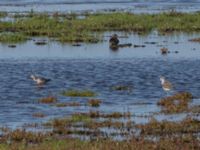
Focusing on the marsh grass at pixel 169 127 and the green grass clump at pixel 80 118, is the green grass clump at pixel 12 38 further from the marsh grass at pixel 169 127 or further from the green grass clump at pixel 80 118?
the marsh grass at pixel 169 127

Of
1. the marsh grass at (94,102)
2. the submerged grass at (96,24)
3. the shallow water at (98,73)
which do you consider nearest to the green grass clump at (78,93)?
the shallow water at (98,73)

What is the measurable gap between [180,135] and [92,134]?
202cm

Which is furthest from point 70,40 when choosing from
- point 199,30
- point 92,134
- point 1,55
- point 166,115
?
point 92,134

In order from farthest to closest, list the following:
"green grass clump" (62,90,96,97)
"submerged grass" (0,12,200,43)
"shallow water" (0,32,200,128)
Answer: "submerged grass" (0,12,200,43), "green grass clump" (62,90,96,97), "shallow water" (0,32,200,128)

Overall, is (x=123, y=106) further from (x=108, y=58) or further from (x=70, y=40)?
(x=70, y=40)

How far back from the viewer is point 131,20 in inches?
1997

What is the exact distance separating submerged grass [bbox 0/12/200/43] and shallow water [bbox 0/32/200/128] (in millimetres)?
2165

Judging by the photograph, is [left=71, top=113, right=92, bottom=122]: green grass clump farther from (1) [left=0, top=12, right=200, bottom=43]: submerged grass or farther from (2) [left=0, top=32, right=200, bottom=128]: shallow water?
(1) [left=0, top=12, right=200, bottom=43]: submerged grass

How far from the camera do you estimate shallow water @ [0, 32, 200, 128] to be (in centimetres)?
2362

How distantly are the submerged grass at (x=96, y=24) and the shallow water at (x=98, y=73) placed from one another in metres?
2.16

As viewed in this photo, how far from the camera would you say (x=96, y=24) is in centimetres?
4962

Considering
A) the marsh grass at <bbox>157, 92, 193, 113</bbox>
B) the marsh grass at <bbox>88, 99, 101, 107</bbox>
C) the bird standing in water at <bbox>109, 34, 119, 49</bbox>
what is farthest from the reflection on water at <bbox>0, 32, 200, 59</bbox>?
the marsh grass at <bbox>88, 99, 101, 107</bbox>

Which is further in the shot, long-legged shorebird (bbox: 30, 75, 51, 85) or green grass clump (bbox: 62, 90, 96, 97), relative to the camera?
long-legged shorebird (bbox: 30, 75, 51, 85)

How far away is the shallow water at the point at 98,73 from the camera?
23625 mm
